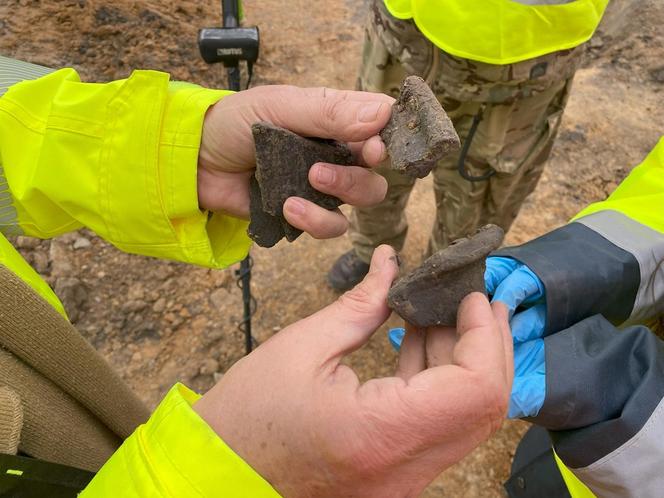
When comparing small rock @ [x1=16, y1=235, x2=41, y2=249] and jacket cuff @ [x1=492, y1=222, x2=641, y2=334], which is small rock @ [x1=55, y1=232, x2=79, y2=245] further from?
jacket cuff @ [x1=492, y1=222, x2=641, y2=334]

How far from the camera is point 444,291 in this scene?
1.26 metres

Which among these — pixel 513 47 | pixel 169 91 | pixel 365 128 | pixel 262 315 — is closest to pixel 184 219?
pixel 169 91

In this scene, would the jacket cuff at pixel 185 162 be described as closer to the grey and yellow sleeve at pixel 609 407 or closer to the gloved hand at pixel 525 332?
the gloved hand at pixel 525 332

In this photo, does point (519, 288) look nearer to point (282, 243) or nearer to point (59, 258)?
point (282, 243)

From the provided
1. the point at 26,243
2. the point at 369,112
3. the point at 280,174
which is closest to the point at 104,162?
the point at 280,174

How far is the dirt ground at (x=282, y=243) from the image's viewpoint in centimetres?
295

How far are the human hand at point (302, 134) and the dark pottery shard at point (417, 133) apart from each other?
0.04m

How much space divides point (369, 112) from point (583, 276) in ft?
2.46

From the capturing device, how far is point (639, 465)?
1.23 m

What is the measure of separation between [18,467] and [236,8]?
75.2 inches

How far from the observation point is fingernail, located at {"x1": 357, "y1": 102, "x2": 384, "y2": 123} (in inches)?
56.6

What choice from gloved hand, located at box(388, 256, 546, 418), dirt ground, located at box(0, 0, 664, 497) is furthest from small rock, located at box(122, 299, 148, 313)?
gloved hand, located at box(388, 256, 546, 418)

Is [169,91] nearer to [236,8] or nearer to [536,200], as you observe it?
[236,8]

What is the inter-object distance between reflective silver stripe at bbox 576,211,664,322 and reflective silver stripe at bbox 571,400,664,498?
406 mm
